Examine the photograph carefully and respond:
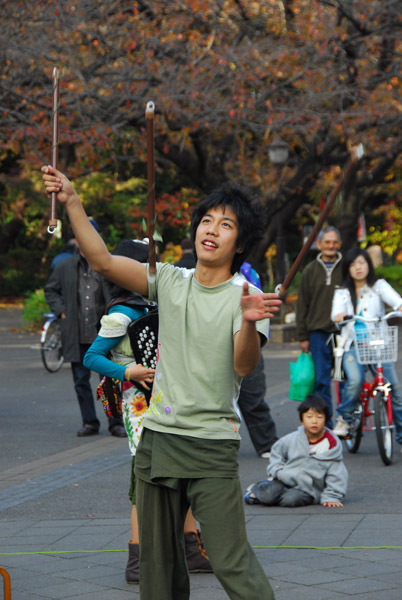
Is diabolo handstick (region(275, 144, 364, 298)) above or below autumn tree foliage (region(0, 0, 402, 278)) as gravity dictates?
below

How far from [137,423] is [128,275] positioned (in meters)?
1.54

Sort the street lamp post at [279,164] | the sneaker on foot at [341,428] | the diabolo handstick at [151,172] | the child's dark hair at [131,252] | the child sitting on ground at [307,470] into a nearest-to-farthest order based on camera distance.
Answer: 1. the diabolo handstick at [151,172]
2. the child's dark hair at [131,252]
3. the child sitting on ground at [307,470]
4. the sneaker on foot at [341,428]
5. the street lamp post at [279,164]

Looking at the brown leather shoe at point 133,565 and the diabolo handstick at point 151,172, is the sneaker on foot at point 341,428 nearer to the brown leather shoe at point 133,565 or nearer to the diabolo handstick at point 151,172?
the brown leather shoe at point 133,565

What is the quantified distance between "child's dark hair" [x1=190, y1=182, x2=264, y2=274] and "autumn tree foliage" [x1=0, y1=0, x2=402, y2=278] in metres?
13.8

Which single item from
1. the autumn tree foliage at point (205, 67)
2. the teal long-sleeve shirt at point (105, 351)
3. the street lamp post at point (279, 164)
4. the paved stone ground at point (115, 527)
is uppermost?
the autumn tree foliage at point (205, 67)

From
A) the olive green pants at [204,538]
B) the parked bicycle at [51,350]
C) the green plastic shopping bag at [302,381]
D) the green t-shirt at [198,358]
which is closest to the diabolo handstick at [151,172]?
the green t-shirt at [198,358]

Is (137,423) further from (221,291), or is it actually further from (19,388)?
(19,388)

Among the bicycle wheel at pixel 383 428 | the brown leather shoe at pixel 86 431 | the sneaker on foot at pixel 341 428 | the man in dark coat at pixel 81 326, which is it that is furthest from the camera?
the man in dark coat at pixel 81 326

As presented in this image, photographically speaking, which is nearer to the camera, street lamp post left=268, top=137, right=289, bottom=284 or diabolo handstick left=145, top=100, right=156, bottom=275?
diabolo handstick left=145, top=100, right=156, bottom=275

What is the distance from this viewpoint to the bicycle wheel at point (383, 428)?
7.80 metres

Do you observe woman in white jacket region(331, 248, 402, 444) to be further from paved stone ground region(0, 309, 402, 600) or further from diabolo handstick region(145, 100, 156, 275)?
diabolo handstick region(145, 100, 156, 275)

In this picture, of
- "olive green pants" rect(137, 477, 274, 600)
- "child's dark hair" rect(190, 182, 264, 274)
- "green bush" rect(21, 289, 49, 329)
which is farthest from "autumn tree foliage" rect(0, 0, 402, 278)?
"olive green pants" rect(137, 477, 274, 600)

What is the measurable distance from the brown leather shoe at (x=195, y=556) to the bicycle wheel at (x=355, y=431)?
3379mm

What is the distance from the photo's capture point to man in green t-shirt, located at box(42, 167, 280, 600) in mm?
3469
